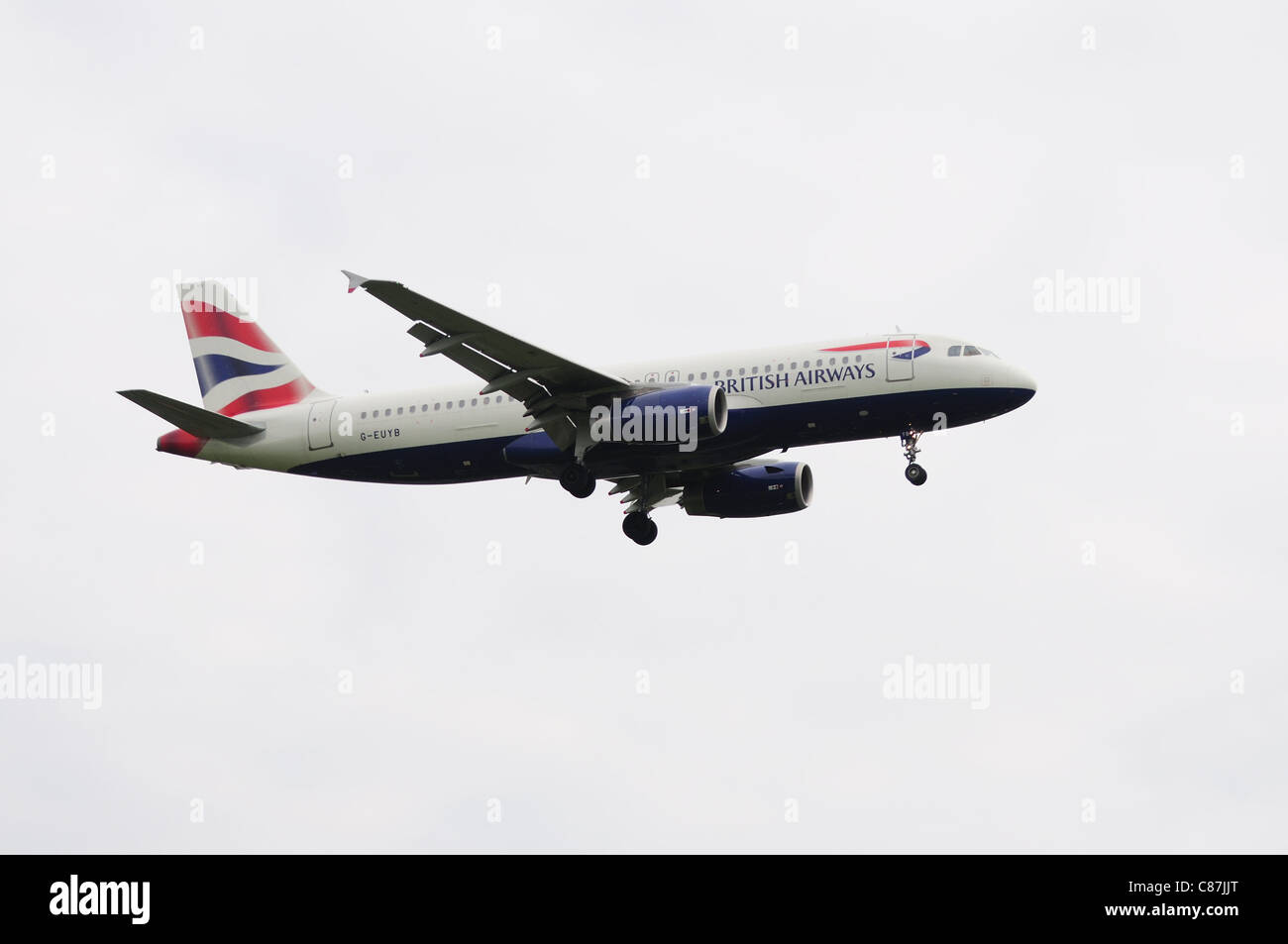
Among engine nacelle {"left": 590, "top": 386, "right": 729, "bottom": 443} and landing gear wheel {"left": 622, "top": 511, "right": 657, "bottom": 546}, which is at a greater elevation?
engine nacelle {"left": 590, "top": 386, "right": 729, "bottom": 443}

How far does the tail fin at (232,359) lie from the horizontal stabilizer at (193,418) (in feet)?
4.15

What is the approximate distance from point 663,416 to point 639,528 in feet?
25.6

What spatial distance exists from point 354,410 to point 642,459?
8452 millimetres

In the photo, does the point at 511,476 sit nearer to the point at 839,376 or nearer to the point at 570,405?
the point at 570,405

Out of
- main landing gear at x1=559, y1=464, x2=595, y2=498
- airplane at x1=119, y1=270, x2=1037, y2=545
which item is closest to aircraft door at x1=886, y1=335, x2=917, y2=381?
airplane at x1=119, y1=270, x2=1037, y2=545

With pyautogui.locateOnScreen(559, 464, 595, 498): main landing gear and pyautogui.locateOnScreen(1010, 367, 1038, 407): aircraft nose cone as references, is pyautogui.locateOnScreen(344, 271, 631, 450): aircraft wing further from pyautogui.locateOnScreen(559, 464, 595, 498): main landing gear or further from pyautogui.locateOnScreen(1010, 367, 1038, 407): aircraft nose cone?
pyautogui.locateOnScreen(1010, 367, 1038, 407): aircraft nose cone

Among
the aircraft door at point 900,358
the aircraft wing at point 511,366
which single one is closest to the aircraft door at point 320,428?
the aircraft wing at point 511,366

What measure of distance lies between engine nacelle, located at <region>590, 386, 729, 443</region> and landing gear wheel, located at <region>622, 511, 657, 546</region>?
6.41 meters

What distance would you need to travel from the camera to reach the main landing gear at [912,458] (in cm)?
4319

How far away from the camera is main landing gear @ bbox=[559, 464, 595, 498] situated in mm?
44656

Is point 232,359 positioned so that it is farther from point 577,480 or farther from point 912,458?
point 912,458

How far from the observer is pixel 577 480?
44688 mm

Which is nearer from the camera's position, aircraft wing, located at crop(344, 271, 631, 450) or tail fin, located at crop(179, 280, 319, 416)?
aircraft wing, located at crop(344, 271, 631, 450)

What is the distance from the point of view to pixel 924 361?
140ft
